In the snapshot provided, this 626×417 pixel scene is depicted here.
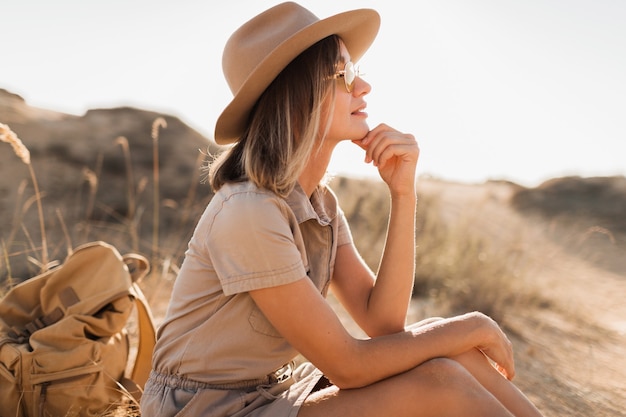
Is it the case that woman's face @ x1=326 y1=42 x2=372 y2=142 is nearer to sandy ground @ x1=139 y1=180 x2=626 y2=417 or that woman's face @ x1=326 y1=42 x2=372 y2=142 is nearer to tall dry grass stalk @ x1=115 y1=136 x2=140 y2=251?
sandy ground @ x1=139 y1=180 x2=626 y2=417

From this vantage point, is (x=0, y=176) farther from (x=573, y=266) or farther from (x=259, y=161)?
(x=573, y=266)

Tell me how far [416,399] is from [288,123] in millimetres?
959

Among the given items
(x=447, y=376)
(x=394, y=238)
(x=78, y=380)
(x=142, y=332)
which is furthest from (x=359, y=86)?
(x=78, y=380)

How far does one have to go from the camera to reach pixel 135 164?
8.56m

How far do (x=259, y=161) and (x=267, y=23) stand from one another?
0.55 meters

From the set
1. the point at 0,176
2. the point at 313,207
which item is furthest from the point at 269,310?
the point at 0,176

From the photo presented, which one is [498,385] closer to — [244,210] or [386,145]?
[386,145]

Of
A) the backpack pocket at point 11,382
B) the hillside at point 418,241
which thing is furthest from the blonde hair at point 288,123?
the hillside at point 418,241

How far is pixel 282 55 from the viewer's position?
1.93m

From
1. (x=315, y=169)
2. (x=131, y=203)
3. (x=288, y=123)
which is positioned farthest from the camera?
(x=131, y=203)

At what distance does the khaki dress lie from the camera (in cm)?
174

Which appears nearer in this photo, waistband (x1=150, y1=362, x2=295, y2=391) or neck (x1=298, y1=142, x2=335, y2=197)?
waistband (x1=150, y1=362, x2=295, y2=391)

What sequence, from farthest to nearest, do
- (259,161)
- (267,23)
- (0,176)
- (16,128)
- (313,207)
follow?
1. (16,128)
2. (0,176)
3. (313,207)
4. (267,23)
5. (259,161)

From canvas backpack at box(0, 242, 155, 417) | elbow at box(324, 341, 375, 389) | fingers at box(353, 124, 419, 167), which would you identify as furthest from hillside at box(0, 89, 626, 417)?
elbow at box(324, 341, 375, 389)
